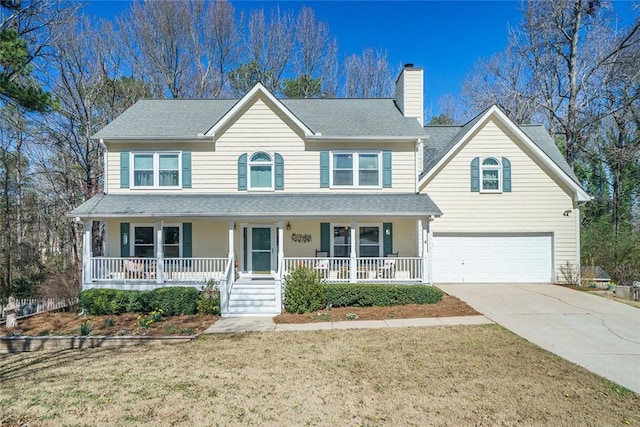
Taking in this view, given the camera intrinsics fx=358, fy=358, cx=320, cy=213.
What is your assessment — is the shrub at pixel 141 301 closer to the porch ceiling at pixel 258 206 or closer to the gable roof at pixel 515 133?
the porch ceiling at pixel 258 206

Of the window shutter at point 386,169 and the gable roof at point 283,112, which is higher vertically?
the gable roof at point 283,112

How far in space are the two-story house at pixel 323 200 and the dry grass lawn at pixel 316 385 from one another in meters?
4.72

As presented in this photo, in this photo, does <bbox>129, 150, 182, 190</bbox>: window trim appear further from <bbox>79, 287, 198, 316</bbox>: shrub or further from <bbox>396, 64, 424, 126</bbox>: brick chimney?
<bbox>396, 64, 424, 126</bbox>: brick chimney

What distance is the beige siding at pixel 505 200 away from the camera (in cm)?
1458

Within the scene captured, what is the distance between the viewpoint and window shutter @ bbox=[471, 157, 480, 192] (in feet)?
47.9

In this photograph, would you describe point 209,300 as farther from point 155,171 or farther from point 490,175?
point 490,175

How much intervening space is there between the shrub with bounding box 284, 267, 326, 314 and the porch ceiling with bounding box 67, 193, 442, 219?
2.21 metres

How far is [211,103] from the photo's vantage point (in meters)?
16.6

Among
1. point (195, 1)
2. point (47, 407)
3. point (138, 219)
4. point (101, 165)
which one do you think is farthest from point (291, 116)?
point (195, 1)

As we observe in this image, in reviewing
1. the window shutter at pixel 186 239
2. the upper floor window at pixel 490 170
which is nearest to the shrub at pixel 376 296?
the upper floor window at pixel 490 170

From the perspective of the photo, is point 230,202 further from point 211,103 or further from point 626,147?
point 626,147

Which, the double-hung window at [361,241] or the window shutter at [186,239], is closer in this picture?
the window shutter at [186,239]

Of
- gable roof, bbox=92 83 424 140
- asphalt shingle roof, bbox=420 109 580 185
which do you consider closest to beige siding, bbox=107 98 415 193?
gable roof, bbox=92 83 424 140

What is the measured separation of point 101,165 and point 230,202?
43.6ft
